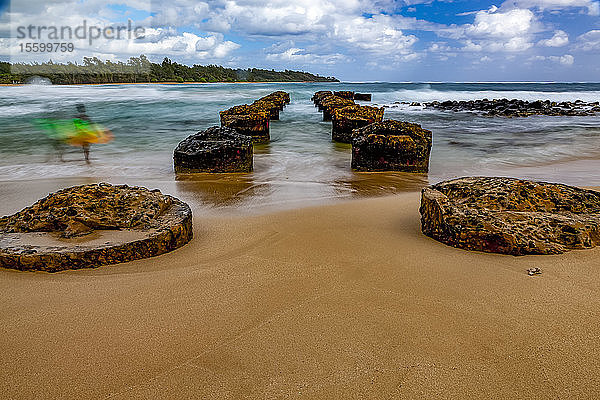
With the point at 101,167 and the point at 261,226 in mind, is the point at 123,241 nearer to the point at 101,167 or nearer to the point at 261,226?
the point at 261,226

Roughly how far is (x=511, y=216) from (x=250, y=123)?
7035mm

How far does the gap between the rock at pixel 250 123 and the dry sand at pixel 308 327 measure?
6.70m

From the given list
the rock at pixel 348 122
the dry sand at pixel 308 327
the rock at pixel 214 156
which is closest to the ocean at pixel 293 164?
the rock at pixel 214 156

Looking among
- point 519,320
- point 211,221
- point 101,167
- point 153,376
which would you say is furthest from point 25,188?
point 519,320

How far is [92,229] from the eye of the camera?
2273 millimetres

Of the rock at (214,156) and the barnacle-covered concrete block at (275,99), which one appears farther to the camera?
the barnacle-covered concrete block at (275,99)

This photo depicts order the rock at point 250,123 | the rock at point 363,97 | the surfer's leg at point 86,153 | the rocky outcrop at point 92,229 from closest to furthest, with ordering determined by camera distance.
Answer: the rocky outcrop at point 92,229 < the surfer's leg at point 86,153 < the rock at point 250,123 < the rock at point 363,97

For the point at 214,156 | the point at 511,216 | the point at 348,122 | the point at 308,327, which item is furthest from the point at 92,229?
the point at 348,122

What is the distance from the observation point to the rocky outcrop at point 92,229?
1.96 m

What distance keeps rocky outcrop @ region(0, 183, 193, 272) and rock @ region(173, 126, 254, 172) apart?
251 centimetres

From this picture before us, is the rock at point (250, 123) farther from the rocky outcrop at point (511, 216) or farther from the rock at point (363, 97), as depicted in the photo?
the rock at point (363, 97)

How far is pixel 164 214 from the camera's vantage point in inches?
98.8

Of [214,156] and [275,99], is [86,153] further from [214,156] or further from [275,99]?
[275,99]

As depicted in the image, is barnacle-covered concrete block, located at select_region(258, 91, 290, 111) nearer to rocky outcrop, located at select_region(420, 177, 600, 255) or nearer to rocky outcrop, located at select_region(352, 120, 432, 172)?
rocky outcrop, located at select_region(352, 120, 432, 172)
